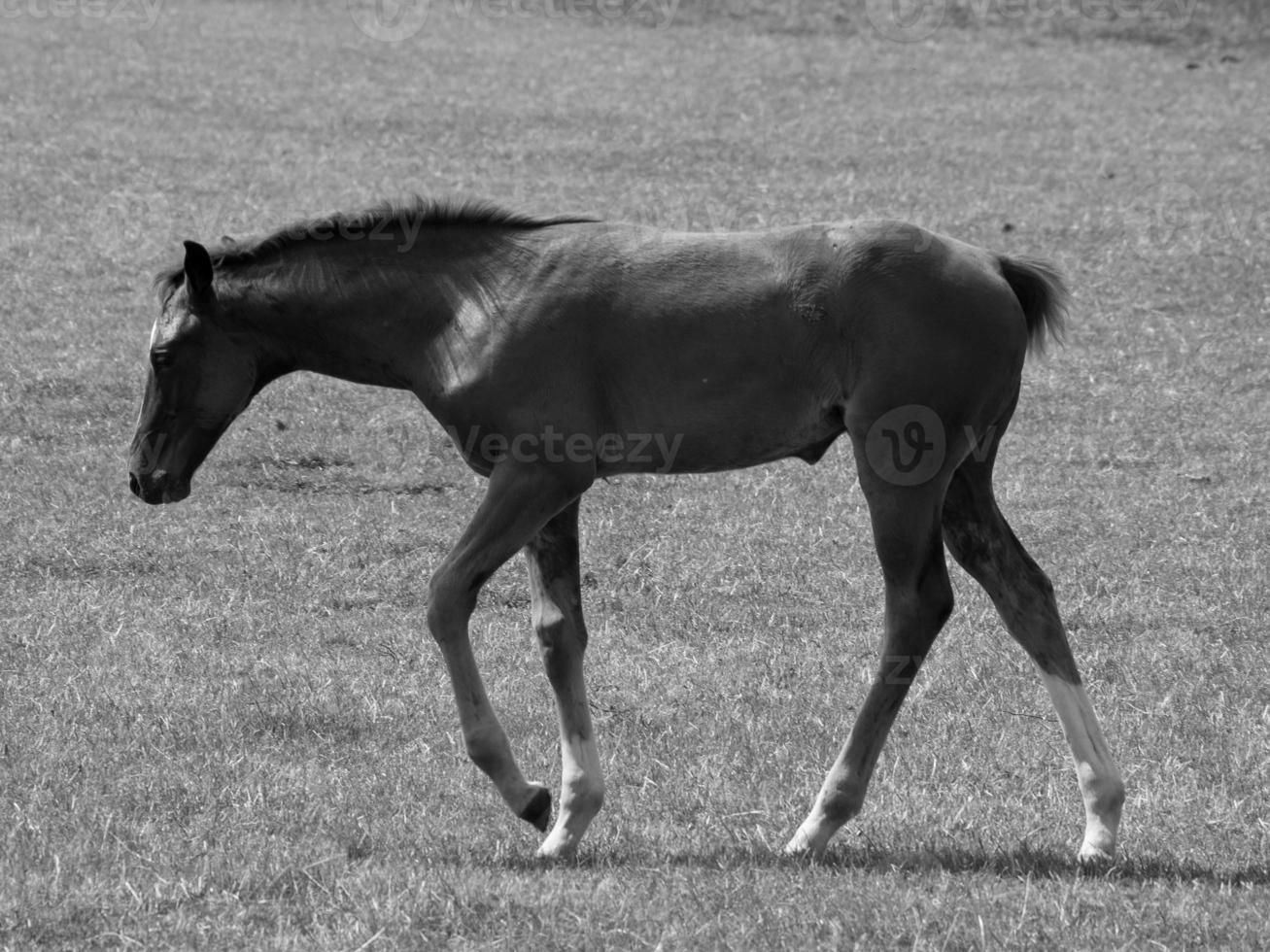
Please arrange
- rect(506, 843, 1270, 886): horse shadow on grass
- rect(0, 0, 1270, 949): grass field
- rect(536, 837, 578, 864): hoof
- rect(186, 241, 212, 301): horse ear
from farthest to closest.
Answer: rect(186, 241, 212, 301): horse ear, rect(536, 837, 578, 864): hoof, rect(506, 843, 1270, 886): horse shadow on grass, rect(0, 0, 1270, 949): grass field

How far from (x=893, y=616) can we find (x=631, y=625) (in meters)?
2.79

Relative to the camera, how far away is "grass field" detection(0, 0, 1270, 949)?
503 centimetres

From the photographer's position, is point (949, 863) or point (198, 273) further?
point (198, 273)

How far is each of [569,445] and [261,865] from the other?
63.1 inches

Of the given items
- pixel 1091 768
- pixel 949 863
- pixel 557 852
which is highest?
pixel 1091 768

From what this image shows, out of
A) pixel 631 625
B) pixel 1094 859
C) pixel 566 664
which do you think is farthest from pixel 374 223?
pixel 1094 859

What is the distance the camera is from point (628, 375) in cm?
575

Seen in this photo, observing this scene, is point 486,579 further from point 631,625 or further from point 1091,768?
point 631,625

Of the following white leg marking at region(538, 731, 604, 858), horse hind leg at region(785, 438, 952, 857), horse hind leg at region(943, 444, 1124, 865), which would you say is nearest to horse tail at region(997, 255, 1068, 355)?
horse hind leg at region(943, 444, 1124, 865)

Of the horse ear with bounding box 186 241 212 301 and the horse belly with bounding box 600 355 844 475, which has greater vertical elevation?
the horse ear with bounding box 186 241 212 301

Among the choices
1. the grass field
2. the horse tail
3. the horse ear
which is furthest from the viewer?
the horse tail

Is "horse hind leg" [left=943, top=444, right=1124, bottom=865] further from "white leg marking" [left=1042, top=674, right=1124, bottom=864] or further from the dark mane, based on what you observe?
the dark mane

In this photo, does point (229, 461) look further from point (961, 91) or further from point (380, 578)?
point (961, 91)

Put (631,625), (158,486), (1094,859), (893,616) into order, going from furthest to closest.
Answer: (631,625) < (158,486) < (893,616) < (1094,859)
